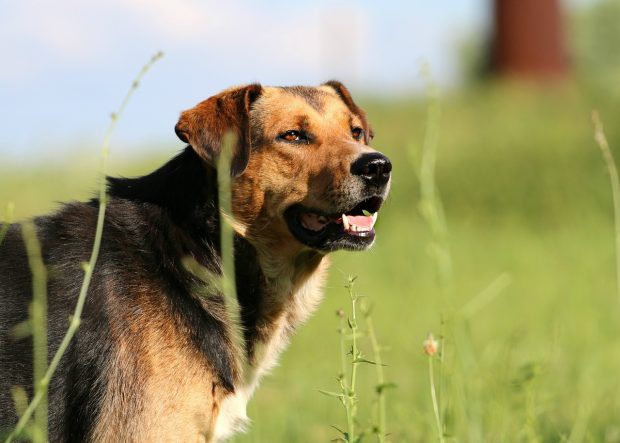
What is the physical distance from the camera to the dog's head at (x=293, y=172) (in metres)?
4.20

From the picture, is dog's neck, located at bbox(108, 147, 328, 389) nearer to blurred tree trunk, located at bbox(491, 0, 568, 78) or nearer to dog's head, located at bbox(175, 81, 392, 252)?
dog's head, located at bbox(175, 81, 392, 252)

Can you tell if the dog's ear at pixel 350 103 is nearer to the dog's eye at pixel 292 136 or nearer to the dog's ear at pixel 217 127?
the dog's eye at pixel 292 136

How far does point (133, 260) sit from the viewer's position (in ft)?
12.7

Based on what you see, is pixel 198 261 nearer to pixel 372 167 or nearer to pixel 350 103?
pixel 372 167

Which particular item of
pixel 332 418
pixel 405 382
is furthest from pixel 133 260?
pixel 405 382

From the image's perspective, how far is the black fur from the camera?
3.60 m

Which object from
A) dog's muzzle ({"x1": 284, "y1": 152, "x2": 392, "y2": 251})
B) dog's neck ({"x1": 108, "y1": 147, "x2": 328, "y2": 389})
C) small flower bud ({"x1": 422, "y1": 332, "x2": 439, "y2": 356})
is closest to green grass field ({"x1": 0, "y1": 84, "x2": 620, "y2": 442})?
small flower bud ({"x1": 422, "y1": 332, "x2": 439, "y2": 356})

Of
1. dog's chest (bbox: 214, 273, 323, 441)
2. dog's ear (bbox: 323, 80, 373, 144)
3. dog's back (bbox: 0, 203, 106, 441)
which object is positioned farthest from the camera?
dog's ear (bbox: 323, 80, 373, 144)

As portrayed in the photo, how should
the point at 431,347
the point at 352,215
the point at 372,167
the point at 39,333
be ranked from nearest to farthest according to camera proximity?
1. the point at 431,347
2. the point at 39,333
3. the point at 372,167
4. the point at 352,215

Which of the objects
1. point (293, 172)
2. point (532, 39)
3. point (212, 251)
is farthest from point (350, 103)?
point (532, 39)

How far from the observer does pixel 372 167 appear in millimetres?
4188

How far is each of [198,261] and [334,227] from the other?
0.69 m

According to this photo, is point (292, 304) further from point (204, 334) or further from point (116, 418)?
point (116, 418)

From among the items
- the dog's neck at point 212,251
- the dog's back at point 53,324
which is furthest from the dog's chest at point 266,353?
the dog's back at point 53,324
